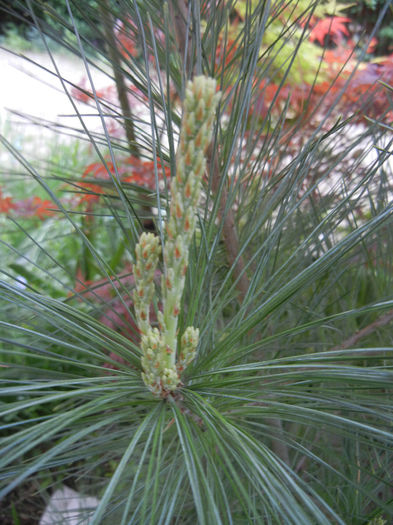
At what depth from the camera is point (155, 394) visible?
1.13ft

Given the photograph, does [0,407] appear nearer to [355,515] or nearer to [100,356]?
[100,356]

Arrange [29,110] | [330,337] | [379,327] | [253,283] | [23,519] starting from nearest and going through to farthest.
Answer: [253,283] < [379,327] < [330,337] < [23,519] < [29,110]

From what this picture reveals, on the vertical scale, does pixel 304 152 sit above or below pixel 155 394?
above

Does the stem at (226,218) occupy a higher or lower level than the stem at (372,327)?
higher

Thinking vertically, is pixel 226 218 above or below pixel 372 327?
above

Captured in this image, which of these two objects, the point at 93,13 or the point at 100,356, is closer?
the point at 100,356

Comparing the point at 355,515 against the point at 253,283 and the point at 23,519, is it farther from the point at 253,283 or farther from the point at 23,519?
the point at 23,519

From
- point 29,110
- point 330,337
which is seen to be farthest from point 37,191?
point 330,337

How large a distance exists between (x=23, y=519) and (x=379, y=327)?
0.93 meters

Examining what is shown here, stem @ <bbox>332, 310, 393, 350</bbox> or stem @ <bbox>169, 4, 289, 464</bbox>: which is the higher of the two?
stem @ <bbox>169, 4, 289, 464</bbox>

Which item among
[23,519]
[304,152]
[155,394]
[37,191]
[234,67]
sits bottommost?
[23,519]

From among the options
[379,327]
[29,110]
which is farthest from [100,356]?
[29,110]

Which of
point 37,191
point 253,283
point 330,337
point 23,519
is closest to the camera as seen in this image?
point 253,283

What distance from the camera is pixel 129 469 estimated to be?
2.57 ft
